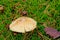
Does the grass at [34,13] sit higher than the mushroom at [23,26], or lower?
lower

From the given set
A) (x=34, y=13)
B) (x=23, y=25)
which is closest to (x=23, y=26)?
(x=23, y=25)

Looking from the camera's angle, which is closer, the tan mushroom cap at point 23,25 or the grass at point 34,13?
the tan mushroom cap at point 23,25

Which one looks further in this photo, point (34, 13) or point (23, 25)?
point (34, 13)

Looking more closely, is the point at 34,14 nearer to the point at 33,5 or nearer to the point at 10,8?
the point at 33,5

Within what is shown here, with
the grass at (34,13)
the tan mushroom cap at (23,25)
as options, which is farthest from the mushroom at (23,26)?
the grass at (34,13)

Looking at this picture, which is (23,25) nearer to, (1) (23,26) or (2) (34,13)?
(1) (23,26)

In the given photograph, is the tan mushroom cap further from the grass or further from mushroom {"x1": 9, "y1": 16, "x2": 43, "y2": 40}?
the grass

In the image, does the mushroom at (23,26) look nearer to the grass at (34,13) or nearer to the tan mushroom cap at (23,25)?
the tan mushroom cap at (23,25)

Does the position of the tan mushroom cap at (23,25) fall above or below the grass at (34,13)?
above

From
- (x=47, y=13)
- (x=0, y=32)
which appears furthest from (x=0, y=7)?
(x=47, y=13)
